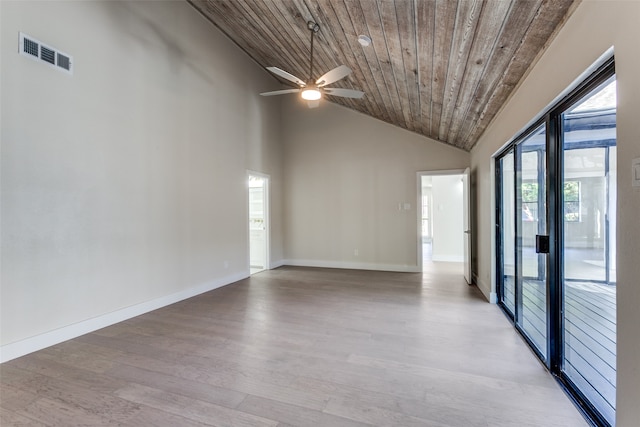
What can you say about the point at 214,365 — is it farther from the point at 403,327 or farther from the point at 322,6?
the point at 322,6

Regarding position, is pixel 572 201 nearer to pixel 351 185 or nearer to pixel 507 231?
pixel 507 231

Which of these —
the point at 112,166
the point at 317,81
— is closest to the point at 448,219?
the point at 317,81

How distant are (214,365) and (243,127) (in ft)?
14.2

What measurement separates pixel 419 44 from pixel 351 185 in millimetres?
3989

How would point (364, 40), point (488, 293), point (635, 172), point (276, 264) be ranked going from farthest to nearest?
1. point (276, 264)
2. point (488, 293)
3. point (364, 40)
4. point (635, 172)

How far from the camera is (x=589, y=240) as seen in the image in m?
2.23

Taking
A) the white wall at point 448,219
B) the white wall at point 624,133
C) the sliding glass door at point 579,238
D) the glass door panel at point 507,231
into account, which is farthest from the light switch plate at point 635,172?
the white wall at point 448,219

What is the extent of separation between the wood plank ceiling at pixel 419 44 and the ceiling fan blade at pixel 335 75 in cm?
29

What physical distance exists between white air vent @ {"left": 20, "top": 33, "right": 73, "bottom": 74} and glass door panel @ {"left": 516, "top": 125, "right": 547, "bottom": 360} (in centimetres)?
438

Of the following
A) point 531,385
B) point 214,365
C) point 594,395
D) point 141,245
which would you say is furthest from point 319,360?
point 141,245

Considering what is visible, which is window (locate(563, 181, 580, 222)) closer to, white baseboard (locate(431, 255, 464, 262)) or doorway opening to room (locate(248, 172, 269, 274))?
doorway opening to room (locate(248, 172, 269, 274))

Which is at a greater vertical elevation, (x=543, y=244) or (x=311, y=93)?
(x=311, y=93)

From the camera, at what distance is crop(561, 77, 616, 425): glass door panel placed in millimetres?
1877

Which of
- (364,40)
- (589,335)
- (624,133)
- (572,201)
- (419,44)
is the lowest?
(589,335)
